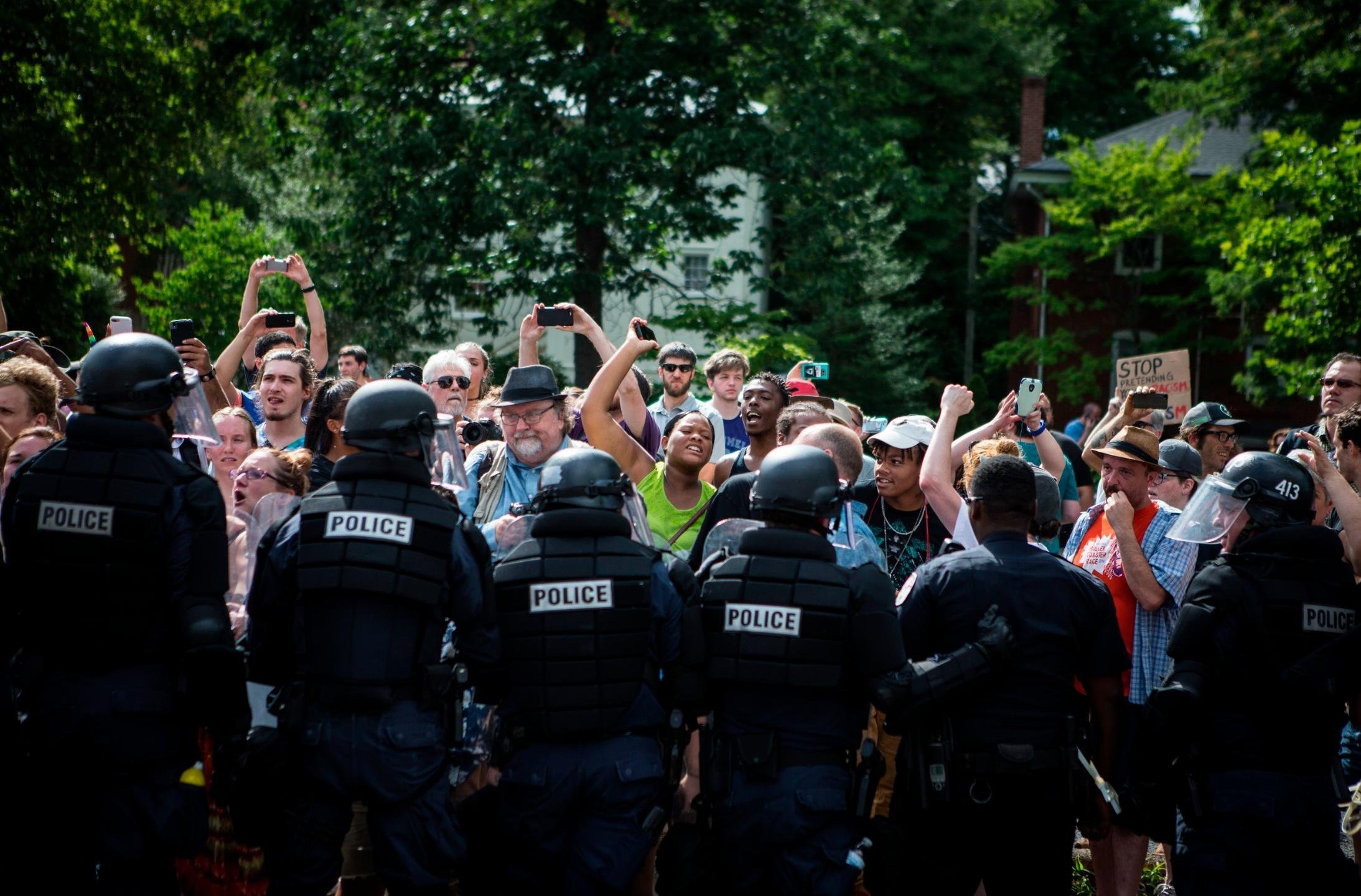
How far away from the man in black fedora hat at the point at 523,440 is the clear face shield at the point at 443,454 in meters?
0.76

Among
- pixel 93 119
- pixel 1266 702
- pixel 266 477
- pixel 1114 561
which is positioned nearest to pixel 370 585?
pixel 266 477

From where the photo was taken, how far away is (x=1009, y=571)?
479 cm

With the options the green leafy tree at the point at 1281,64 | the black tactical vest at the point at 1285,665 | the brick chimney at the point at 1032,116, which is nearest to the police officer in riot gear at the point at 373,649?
the black tactical vest at the point at 1285,665

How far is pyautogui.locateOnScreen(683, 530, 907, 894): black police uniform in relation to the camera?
4465 millimetres

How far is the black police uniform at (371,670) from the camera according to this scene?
169 inches

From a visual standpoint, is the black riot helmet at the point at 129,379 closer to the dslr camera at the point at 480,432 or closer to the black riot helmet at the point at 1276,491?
the dslr camera at the point at 480,432

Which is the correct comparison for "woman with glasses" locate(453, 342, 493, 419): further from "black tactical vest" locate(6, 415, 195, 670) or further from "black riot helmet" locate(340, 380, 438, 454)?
"black tactical vest" locate(6, 415, 195, 670)

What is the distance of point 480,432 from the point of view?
6.75m

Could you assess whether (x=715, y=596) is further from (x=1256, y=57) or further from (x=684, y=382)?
(x=1256, y=57)

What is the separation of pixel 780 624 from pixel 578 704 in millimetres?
→ 737

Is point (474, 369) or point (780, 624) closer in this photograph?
point (780, 624)

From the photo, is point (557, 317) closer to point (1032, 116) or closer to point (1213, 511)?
point (1213, 511)

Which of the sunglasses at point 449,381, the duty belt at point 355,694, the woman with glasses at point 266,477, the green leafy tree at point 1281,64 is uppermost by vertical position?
the green leafy tree at point 1281,64

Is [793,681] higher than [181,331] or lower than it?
lower
